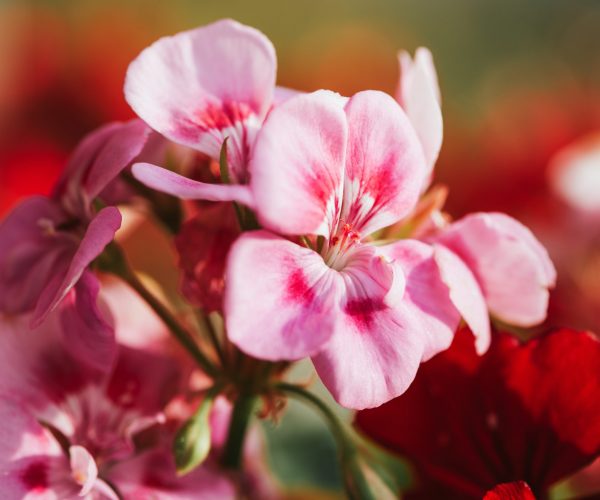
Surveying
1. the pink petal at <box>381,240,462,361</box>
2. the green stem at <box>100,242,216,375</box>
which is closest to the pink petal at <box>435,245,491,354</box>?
the pink petal at <box>381,240,462,361</box>

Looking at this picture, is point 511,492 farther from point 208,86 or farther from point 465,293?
point 208,86

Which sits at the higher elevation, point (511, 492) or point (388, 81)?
point (511, 492)

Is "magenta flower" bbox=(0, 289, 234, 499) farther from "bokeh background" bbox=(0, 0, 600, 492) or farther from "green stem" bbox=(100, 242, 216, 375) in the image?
"bokeh background" bbox=(0, 0, 600, 492)

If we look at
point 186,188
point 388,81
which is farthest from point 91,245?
point 388,81

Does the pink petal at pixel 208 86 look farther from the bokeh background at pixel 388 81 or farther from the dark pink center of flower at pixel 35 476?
the bokeh background at pixel 388 81

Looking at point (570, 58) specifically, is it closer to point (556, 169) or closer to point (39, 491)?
point (556, 169)

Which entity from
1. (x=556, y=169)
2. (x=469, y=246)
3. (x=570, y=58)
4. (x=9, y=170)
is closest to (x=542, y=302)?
(x=469, y=246)
